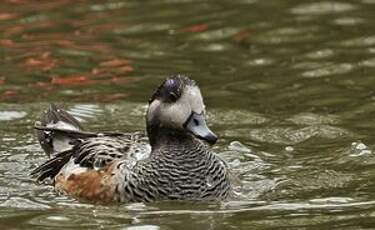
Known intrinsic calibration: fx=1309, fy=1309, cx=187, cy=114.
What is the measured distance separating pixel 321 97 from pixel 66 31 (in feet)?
13.4

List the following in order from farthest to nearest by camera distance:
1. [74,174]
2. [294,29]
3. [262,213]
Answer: [294,29], [74,174], [262,213]

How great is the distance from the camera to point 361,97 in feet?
41.4

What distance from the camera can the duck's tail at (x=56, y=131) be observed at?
10.7 m

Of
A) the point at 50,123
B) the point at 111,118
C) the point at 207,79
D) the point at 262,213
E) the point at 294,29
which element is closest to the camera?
the point at 262,213

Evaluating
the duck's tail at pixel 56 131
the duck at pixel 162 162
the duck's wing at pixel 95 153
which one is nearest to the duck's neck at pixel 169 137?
the duck at pixel 162 162

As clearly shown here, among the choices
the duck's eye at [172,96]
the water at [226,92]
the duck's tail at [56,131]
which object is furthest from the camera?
the duck's tail at [56,131]

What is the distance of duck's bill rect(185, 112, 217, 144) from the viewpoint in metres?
9.25

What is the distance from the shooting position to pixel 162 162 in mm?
9539

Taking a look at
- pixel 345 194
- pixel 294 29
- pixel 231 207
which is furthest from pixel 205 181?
pixel 294 29

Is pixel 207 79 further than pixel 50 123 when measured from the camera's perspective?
Yes

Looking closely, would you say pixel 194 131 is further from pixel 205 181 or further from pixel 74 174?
pixel 74 174

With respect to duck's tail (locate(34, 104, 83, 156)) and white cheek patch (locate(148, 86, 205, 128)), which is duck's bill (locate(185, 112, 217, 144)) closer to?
white cheek patch (locate(148, 86, 205, 128))

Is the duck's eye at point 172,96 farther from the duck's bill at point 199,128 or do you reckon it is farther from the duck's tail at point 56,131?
the duck's tail at point 56,131

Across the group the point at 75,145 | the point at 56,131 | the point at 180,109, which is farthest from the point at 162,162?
the point at 56,131
